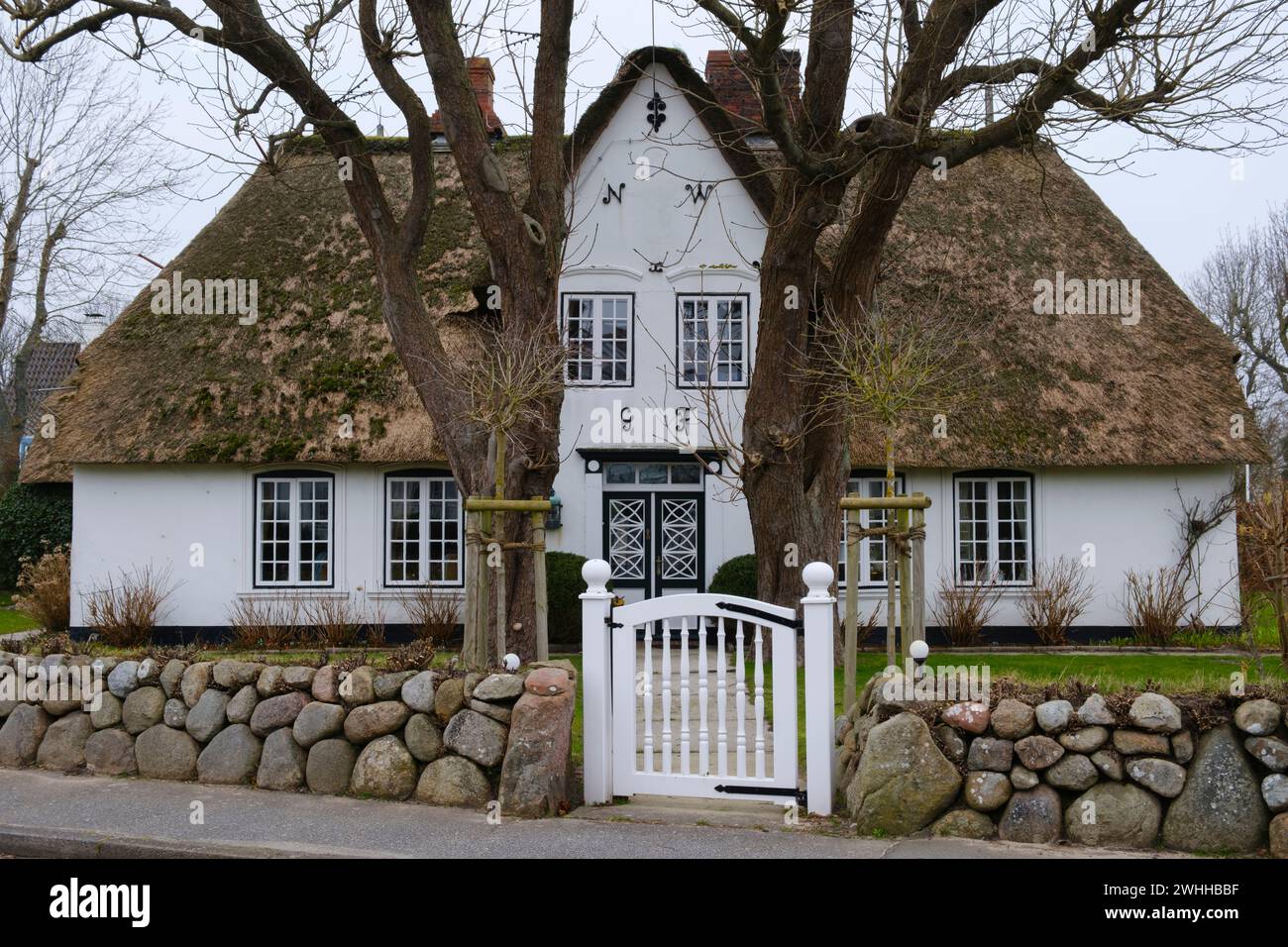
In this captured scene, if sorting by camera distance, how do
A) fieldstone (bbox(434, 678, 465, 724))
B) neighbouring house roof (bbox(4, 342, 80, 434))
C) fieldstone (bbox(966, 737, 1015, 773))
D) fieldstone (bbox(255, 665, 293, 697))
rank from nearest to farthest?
1. fieldstone (bbox(966, 737, 1015, 773))
2. fieldstone (bbox(434, 678, 465, 724))
3. fieldstone (bbox(255, 665, 293, 697))
4. neighbouring house roof (bbox(4, 342, 80, 434))

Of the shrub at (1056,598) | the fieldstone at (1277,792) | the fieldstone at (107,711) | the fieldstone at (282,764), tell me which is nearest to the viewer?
the fieldstone at (1277,792)

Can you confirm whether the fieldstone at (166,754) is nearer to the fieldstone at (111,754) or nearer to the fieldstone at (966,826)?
the fieldstone at (111,754)

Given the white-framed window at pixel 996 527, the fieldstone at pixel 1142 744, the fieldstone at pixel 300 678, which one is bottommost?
the fieldstone at pixel 1142 744

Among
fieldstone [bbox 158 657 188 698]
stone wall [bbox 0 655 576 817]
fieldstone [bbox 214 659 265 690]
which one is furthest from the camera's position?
fieldstone [bbox 158 657 188 698]

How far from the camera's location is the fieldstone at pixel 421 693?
23.8ft

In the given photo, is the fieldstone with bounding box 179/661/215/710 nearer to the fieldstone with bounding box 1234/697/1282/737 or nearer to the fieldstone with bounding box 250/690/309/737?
the fieldstone with bounding box 250/690/309/737

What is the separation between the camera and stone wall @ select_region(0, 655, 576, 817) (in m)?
7.11

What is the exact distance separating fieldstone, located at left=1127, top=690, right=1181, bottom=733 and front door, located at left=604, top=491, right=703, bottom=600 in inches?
397

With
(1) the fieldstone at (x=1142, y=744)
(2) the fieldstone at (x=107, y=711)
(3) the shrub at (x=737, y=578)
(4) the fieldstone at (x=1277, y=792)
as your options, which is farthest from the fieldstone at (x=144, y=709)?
(3) the shrub at (x=737, y=578)

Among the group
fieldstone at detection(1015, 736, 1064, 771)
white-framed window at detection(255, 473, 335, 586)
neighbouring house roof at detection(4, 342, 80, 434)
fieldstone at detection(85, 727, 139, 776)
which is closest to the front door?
white-framed window at detection(255, 473, 335, 586)

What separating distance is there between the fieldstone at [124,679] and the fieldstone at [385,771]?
201cm

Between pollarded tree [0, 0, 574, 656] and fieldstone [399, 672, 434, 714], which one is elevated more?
pollarded tree [0, 0, 574, 656]

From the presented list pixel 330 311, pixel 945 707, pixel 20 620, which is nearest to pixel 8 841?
pixel 945 707

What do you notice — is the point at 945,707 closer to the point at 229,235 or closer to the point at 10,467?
the point at 229,235
